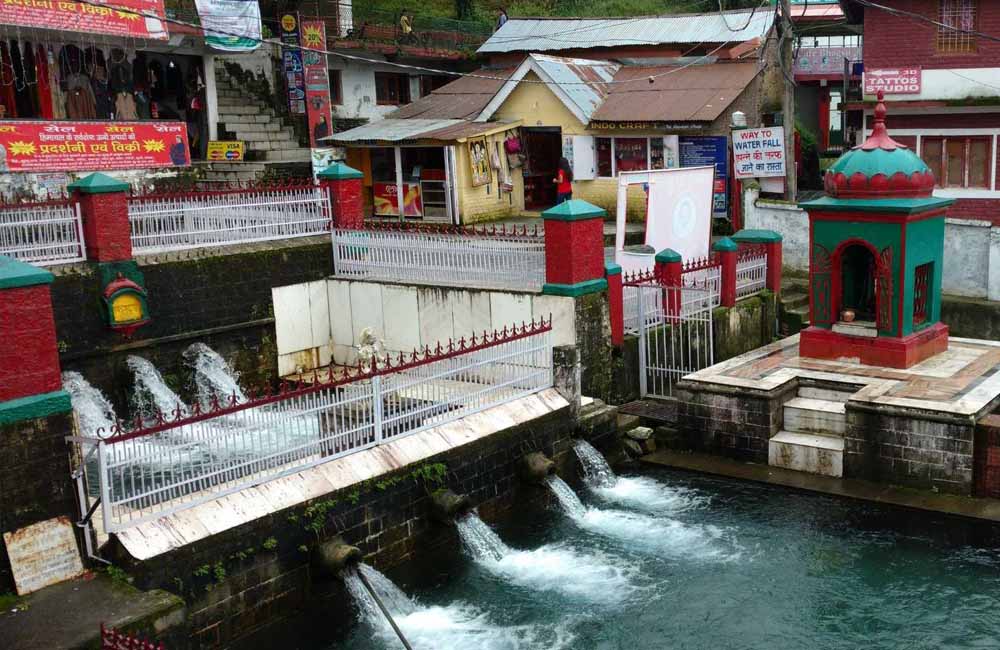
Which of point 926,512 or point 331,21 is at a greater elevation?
point 331,21

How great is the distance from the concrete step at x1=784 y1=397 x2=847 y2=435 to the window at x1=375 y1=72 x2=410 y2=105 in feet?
70.5

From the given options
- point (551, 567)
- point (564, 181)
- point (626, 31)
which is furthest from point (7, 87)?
point (551, 567)

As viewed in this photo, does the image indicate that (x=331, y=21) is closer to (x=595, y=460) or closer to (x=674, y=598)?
(x=595, y=460)

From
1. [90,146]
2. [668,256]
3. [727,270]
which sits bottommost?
[727,270]

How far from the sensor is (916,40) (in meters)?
21.8

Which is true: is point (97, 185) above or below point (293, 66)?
below

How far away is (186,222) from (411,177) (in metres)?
11.3

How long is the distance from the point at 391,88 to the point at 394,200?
659 centimetres

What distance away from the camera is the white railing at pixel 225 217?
54.1ft

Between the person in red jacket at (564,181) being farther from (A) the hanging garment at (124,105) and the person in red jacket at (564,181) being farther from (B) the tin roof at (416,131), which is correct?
(A) the hanging garment at (124,105)

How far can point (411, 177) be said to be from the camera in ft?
90.9

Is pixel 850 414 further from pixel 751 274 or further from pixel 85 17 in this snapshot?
pixel 85 17

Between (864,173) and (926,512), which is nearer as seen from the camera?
(926,512)

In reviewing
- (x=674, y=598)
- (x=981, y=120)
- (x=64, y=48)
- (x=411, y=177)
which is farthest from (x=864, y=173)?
(x=64, y=48)
